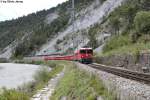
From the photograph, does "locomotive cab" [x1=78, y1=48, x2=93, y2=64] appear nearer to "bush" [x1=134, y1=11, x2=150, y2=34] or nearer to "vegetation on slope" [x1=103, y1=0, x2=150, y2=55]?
"vegetation on slope" [x1=103, y1=0, x2=150, y2=55]

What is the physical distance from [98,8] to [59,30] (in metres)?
42.7

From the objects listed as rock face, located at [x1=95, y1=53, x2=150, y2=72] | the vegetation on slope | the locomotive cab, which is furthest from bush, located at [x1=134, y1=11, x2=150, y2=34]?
the locomotive cab

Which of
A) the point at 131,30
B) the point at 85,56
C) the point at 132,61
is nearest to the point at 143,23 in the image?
the point at 85,56

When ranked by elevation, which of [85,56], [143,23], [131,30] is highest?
[143,23]

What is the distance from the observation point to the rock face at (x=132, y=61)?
3031cm

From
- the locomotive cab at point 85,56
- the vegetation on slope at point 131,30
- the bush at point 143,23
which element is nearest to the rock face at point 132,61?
the vegetation on slope at point 131,30

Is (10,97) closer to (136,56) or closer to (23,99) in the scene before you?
(23,99)

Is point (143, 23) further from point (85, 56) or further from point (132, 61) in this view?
point (132, 61)

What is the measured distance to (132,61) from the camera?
35438 mm

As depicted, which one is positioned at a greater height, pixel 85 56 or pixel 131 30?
pixel 131 30

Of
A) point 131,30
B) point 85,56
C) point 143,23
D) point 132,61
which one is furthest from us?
point 131,30

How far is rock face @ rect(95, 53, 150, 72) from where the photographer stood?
30312mm

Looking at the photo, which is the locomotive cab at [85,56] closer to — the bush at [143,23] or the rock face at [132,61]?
the rock face at [132,61]

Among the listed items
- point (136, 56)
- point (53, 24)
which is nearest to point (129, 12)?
point (136, 56)
